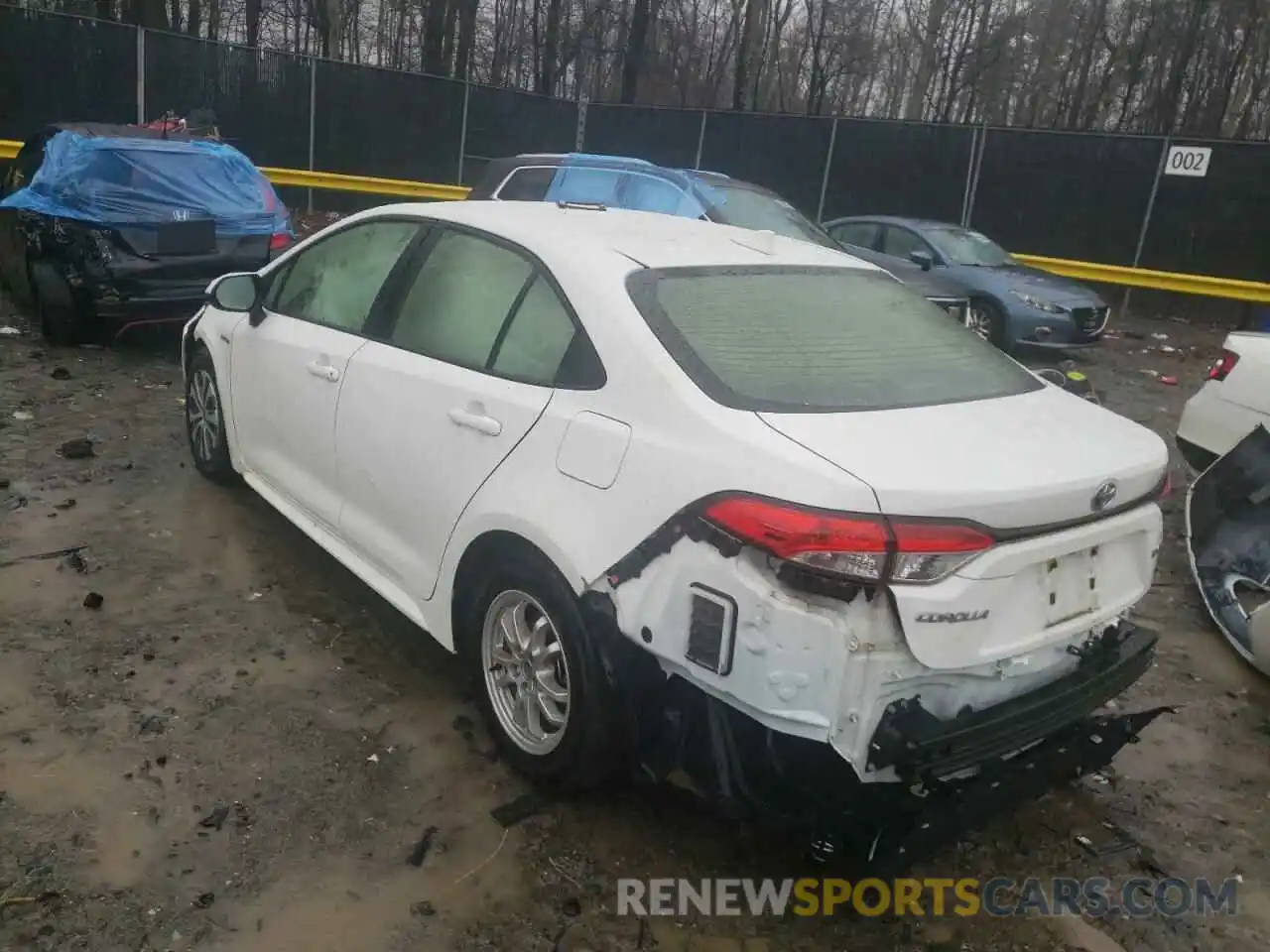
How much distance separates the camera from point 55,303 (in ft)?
23.9

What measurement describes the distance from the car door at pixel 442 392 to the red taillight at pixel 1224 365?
392 cm

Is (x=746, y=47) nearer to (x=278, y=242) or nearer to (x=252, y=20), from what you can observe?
(x=252, y=20)

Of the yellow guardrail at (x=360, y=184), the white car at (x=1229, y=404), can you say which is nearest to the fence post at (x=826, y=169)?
the yellow guardrail at (x=360, y=184)

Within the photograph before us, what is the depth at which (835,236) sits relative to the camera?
12.3 m

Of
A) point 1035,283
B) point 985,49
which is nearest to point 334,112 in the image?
point 1035,283

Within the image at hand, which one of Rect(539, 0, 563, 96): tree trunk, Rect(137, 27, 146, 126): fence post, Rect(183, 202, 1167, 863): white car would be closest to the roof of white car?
Rect(183, 202, 1167, 863): white car

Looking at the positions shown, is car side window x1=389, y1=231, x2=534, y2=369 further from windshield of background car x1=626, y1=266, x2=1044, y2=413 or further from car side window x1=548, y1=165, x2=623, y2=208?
car side window x1=548, y1=165, x2=623, y2=208

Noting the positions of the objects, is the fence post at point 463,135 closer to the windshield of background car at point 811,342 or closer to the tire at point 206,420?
the tire at point 206,420

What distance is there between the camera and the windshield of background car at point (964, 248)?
37.6 ft

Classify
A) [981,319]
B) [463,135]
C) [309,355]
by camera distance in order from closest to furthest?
[309,355] → [981,319] → [463,135]

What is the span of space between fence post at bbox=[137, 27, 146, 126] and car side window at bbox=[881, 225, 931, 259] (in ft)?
36.0

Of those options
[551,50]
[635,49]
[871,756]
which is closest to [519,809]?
[871,756]

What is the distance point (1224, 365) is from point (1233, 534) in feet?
3.37

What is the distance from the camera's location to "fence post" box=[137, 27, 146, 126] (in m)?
15.0
